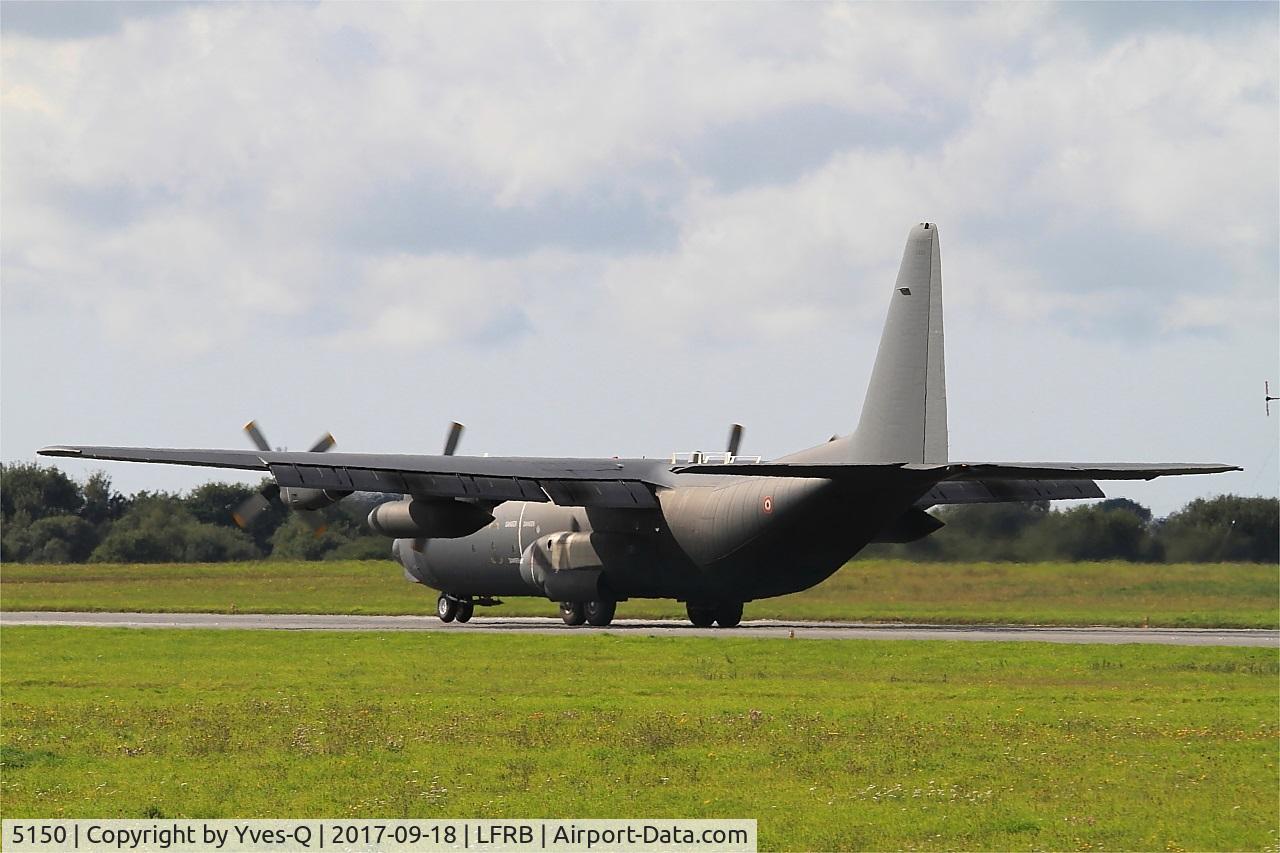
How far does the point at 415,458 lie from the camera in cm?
4228

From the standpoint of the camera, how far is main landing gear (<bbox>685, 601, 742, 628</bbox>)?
43.8 meters

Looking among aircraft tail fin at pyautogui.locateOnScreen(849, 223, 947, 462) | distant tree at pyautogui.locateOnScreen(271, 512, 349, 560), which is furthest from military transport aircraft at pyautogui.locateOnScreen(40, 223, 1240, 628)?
distant tree at pyautogui.locateOnScreen(271, 512, 349, 560)

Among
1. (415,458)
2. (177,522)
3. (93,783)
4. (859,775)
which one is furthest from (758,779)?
(177,522)

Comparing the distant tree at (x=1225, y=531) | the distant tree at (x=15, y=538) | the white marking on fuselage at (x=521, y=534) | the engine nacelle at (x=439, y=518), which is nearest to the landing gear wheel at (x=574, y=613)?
the white marking on fuselage at (x=521, y=534)

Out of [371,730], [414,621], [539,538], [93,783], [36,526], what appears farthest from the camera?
[36,526]

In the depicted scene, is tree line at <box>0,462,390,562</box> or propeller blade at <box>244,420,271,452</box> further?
tree line at <box>0,462,390,562</box>

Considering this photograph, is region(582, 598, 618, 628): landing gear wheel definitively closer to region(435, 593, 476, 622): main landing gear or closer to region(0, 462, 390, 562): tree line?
region(435, 593, 476, 622): main landing gear

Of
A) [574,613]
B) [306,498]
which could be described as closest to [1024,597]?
[574,613]

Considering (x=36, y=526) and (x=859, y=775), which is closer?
(x=859, y=775)

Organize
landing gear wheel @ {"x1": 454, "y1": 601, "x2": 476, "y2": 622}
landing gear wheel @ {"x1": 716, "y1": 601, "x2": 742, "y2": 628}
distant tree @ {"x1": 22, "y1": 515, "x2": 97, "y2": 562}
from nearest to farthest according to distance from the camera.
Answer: landing gear wheel @ {"x1": 716, "y1": 601, "x2": 742, "y2": 628}
landing gear wheel @ {"x1": 454, "y1": 601, "x2": 476, "y2": 622}
distant tree @ {"x1": 22, "y1": 515, "x2": 97, "y2": 562}

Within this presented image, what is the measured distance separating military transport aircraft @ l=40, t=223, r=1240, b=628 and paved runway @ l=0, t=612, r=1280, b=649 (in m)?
1.16

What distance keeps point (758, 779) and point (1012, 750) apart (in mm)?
3631

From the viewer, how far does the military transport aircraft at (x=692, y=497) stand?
34.0 meters

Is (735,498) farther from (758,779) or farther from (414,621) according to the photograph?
(758,779)
